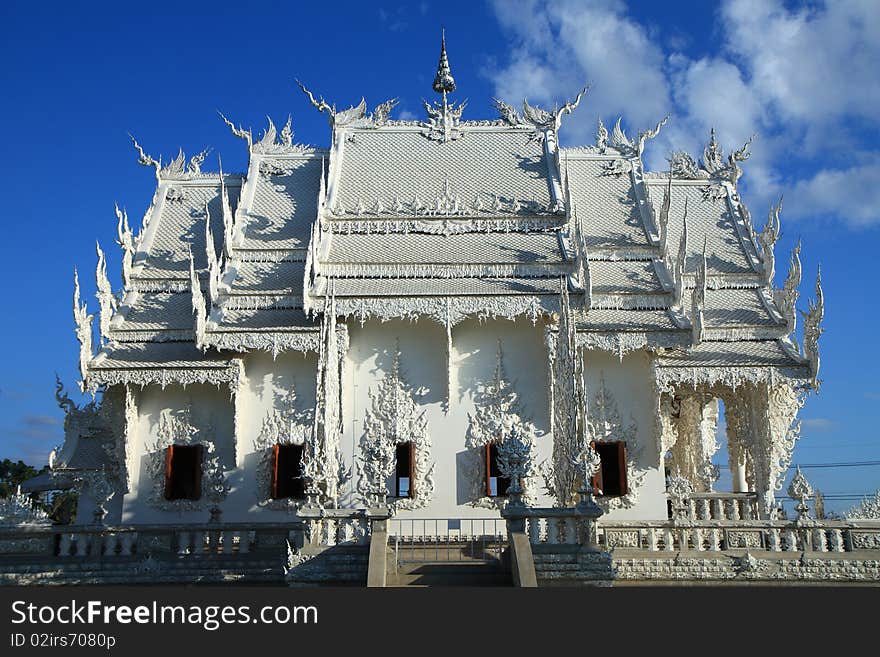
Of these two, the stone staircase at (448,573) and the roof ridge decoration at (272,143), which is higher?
the roof ridge decoration at (272,143)

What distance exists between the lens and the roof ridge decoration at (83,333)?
51.7 ft

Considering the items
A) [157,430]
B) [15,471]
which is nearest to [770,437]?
[157,430]

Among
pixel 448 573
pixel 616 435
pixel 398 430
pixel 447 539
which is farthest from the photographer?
pixel 616 435

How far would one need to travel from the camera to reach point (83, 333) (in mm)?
16000

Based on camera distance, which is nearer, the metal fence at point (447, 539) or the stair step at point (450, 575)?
the stair step at point (450, 575)

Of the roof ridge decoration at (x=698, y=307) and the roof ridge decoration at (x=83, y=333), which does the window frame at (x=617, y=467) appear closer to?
the roof ridge decoration at (x=698, y=307)

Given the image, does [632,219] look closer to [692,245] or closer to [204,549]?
[692,245]

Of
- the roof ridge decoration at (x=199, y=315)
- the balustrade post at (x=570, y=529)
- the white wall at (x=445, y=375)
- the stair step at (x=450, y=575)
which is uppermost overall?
the roof ridge decoration at (x=199, y=315)

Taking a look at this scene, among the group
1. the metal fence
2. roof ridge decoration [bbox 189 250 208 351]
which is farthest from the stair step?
roof ridge decoration [bbox 189 250 208 351]

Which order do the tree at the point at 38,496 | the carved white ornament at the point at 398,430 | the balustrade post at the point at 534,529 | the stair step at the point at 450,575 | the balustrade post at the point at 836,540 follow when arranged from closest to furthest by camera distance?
the stair step at the point at 450,575 → the balustrade post at the point at 534,529 → the balustrade post at the point at 836,540 → the carved white ornament at the point at 398,430 → the tree at the point at 38,496

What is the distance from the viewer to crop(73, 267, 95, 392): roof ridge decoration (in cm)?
1576

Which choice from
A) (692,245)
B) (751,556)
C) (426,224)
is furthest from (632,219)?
(751,556)

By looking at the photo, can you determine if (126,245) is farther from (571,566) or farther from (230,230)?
(571,566)

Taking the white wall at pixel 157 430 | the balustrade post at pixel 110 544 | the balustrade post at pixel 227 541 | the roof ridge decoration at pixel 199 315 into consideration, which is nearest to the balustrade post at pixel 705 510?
the balustrade post at pixel 227 541
